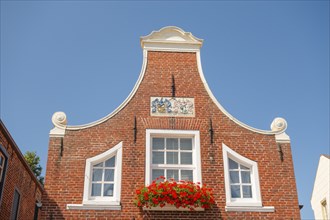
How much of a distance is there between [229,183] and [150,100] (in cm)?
345

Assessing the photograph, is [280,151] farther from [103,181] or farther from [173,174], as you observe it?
[103,181]

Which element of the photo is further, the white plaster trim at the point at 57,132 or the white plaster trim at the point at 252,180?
the white plaster trim at the point at 57,132

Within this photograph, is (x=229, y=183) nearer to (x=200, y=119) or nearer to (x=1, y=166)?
(x=200, y=119)

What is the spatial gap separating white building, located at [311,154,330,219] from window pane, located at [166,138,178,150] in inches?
426

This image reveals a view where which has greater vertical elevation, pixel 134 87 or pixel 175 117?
pixel 134 87

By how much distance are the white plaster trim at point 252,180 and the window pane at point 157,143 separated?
6.04ft

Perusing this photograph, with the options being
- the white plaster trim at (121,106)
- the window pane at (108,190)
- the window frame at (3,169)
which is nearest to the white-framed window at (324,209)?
the white plaster trim at (121,106)

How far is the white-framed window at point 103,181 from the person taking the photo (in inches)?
420

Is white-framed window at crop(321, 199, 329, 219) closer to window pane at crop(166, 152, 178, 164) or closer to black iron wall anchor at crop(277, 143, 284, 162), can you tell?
black iron wall anchor at crop(277, 143, 284, 162)

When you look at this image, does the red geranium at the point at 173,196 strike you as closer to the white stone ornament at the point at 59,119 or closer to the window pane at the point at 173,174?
the window pane at the point at 173,174

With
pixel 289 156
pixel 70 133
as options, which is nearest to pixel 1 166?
pixel 70 133

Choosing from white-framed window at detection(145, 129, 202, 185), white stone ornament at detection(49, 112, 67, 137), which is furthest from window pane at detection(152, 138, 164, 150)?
white stone ornament at detection(49, 112, 67, 137)

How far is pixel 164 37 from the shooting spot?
13.3m

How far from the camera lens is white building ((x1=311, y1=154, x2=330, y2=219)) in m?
19.4
